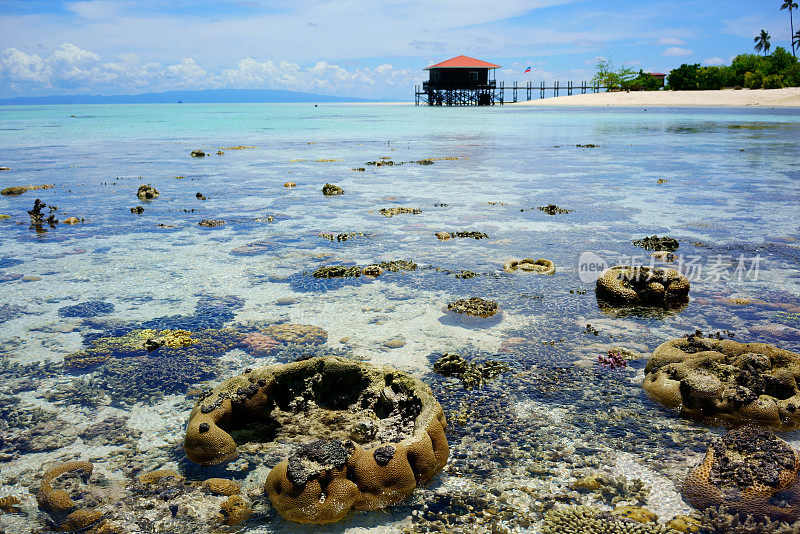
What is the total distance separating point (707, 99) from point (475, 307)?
94.0 m

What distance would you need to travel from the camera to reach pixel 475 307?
805 centimetres

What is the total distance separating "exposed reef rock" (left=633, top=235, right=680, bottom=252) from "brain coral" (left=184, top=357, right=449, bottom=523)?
7724mm

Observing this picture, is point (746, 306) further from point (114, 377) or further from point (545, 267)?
point (114, 377)

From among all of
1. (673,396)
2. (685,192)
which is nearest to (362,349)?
(673,396)

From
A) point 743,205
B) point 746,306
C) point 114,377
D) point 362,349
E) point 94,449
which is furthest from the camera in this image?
point 743,205

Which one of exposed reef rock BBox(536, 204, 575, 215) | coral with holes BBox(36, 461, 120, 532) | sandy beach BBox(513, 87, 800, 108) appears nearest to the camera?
coral with holes BBox(36, 461, 120, 532)

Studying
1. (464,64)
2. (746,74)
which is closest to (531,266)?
(464,64)

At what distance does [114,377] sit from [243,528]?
3221mm

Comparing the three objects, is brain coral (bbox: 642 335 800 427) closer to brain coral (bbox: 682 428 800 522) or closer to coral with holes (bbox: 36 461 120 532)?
brain coral (bbox: 682 428 800 522)

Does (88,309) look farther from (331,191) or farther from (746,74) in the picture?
(746,74)

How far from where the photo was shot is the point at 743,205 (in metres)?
15.6

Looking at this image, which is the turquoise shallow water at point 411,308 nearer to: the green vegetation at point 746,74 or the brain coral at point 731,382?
the brain coral at point 731,382

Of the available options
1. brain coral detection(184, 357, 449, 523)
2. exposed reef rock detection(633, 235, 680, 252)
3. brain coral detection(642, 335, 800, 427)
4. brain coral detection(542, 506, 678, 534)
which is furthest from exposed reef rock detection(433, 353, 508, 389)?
exposed reef rock detection(633, 235, 680, 252)

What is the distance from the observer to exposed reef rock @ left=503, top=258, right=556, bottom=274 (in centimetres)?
985
